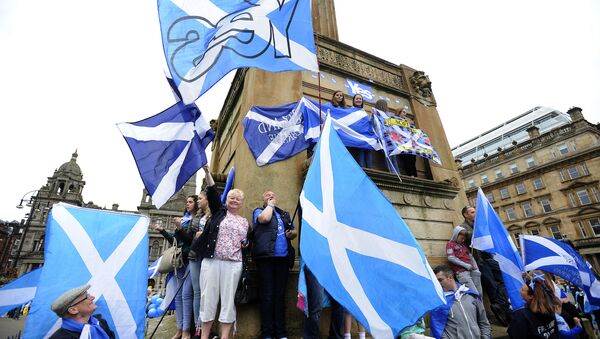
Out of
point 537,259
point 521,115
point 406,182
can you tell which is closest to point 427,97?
point 406,182

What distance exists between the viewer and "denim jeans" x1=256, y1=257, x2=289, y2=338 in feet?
11.3

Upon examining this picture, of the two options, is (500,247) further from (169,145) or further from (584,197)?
(584,197)

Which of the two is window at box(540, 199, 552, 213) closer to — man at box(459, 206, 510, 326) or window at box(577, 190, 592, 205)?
window at box(577, 190, 592, 205)

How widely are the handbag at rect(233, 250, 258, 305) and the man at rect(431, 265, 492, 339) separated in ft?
9.09

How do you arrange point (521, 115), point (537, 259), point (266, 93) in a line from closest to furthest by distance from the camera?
point (537, 259) < point (266, 93) < point (521, 115)

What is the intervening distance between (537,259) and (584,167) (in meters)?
42.1

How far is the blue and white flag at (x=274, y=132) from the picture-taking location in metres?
5.30

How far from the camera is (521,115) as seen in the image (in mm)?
59656

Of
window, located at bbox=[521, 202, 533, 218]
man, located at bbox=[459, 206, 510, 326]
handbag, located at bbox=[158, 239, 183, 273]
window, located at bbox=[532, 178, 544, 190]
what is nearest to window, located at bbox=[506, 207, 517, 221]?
window, located at bbox=[521, 202, 533, 218]

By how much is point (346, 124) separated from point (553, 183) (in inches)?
1766

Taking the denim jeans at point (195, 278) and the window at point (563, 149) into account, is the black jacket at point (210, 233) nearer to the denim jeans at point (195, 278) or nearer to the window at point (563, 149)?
the denim jeans at point (195, 278)

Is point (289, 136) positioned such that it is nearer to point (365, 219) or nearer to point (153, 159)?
point (153, 159)

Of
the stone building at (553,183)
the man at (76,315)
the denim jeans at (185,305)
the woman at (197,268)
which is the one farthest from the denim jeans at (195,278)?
the stone building at (553,183)

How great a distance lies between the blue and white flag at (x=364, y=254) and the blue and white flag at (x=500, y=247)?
3009 millimetres
